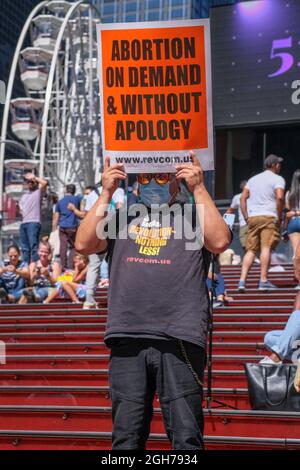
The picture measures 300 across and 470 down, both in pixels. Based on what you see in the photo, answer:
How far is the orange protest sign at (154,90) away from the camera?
3996 millimetres

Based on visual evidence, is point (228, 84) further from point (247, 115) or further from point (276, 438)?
point (276, 438)

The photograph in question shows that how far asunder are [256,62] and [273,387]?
1369 cm

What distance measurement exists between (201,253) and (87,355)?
10.6 feet

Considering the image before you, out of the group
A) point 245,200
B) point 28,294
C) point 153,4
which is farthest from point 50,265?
point 153,4

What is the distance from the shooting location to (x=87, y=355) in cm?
675

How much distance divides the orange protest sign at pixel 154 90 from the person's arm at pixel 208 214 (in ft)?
0.71

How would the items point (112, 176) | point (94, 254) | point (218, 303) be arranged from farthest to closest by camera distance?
1. point (218, 303)
2. point (94, 254)
3. point (112, 176)

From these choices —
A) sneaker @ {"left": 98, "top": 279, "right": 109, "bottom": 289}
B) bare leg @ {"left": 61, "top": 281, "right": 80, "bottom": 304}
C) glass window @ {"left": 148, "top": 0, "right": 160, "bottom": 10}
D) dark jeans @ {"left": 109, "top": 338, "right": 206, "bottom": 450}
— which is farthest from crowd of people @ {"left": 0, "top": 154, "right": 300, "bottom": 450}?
glass window @ {"left": 148, "top": 0, "right": 160, "bottom": 10}

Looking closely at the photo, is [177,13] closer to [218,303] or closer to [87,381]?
[218,303]

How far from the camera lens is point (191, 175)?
3760 millimetres

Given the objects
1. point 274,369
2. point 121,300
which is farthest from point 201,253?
point 274,369

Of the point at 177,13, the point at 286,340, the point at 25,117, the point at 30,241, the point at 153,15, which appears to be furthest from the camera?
the point at 153,15

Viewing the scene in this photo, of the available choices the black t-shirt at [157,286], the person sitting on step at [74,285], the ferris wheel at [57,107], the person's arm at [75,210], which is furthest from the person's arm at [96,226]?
the ferris wheel at [57,107]

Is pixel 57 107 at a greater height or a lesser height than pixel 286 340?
greater
